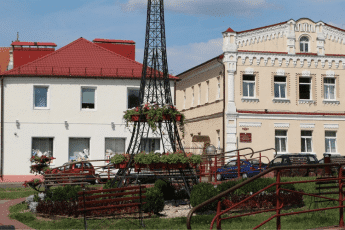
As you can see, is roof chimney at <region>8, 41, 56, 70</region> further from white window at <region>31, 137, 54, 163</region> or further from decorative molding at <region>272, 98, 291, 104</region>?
decorative molding at <region>272, 98, 291, 104</region>


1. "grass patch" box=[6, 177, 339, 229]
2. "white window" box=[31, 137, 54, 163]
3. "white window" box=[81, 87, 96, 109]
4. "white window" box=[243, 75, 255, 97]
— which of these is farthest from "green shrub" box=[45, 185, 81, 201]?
"white window" box=[243, 75, 255, 97]

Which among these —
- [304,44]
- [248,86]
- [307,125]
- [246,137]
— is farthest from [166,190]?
[304,44]

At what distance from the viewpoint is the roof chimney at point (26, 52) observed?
36.0 metres

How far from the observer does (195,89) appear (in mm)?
43781

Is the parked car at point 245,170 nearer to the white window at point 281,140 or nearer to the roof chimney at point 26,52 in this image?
the white window at point 281,140

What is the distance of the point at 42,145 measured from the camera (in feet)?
108

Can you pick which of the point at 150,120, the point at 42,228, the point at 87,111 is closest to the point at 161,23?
the point at 150,120

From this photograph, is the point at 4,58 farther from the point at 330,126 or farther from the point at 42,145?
the point at 330,126

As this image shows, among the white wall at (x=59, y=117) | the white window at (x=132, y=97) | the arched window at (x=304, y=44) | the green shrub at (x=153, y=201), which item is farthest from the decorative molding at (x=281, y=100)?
the green shrub at (x=153, y=201)

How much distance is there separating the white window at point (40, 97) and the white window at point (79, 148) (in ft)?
8.86

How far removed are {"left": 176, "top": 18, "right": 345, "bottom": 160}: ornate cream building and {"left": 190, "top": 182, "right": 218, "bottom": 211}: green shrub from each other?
68.5ft

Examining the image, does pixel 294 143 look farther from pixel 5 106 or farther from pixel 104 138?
pixel 5 106

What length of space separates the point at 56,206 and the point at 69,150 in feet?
64.7

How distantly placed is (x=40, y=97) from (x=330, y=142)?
19553 mm
